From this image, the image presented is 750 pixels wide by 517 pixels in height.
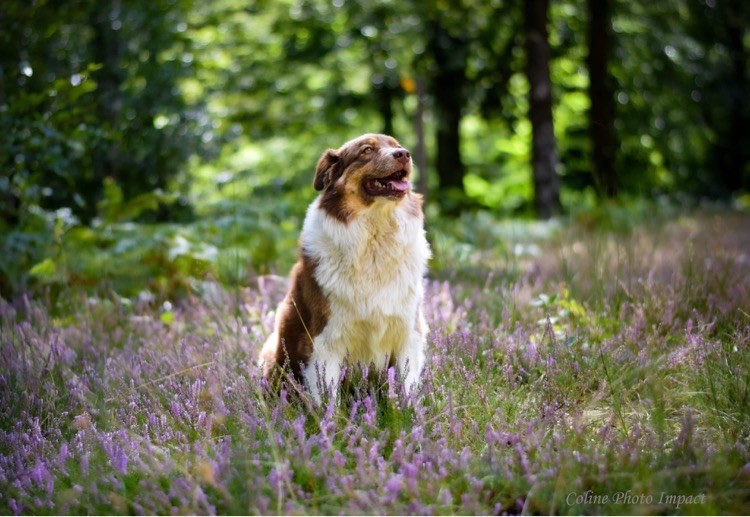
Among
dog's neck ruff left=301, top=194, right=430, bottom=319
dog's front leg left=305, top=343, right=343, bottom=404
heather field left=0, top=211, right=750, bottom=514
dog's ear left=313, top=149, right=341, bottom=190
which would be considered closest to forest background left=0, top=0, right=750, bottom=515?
heather field left=0, top=211, right=750, bottom=514

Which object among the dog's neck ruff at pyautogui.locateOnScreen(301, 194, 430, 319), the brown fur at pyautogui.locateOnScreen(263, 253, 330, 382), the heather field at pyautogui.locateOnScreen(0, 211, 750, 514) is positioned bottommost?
the heather field at pyautogui.locateOnScreen(0, 211, 750, 514)

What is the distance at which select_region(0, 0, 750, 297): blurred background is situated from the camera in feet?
24.1

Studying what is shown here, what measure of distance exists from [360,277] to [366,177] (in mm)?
652

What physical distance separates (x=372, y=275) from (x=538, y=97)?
9.92 metres

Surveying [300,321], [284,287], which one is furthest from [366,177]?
[284,287]

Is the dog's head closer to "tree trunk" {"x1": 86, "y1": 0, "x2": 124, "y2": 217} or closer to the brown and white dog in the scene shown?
the brown and white dog

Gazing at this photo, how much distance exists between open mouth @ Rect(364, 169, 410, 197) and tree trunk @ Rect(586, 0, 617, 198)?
11.3 metres

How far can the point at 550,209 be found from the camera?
13734 millimetres

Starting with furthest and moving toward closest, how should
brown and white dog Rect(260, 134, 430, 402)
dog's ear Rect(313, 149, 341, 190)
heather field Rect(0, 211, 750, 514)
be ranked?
dog's ear Rect(313, 149, 341, 190)
brown and white dog Rect(260, 134, 430, 402)
heather field Rect(0, 211, 750, 514)

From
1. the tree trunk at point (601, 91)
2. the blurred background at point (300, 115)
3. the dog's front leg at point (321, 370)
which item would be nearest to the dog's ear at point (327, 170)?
the dog's front leg at point (321, 370)

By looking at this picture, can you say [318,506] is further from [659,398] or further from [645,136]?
[645,136]

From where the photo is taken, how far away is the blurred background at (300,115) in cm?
733

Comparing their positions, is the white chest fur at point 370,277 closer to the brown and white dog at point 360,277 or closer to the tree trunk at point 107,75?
the brown and white dog at point 360,277

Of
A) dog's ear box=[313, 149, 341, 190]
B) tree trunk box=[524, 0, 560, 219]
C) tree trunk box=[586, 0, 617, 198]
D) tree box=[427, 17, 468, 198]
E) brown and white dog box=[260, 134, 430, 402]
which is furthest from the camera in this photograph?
tree box=[427, 17, 468, 198]
